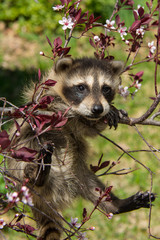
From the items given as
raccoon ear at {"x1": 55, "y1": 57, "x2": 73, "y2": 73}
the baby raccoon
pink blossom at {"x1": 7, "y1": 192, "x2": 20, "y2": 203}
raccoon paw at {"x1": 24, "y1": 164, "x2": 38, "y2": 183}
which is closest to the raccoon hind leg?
the baby raccoon

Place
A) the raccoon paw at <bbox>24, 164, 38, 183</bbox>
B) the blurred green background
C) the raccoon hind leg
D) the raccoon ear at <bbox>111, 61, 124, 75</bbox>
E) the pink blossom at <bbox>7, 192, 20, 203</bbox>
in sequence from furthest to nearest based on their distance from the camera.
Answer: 1. the blurred green background
2. the raccoon ear at <bbox>111, 61, 124, 75</bbox>
3. the raccoon hind leg
4. the raccoon paw at <bbox>24, 164, 38, 183</bbox>
5. the pink blossom at <bbox>7, 192, 20, 203</bbox>

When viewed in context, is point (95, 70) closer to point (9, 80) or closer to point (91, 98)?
point (91, 98)

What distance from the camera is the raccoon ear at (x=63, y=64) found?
9.98 feet

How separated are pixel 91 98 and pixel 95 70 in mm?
338

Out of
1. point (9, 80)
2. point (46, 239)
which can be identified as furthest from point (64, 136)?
point (9, 80)

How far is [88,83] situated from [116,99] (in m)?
2.13

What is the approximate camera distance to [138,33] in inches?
101

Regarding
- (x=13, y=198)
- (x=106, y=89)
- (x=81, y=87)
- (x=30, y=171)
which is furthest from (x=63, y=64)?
(x=13, y=198)

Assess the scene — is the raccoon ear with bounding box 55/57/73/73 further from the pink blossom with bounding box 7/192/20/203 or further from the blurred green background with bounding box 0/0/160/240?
the pink blossom with bounding box 7/192/20/203

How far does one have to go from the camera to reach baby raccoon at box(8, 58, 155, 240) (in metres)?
2.88

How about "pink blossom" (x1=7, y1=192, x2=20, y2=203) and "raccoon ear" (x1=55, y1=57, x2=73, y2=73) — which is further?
"raccoon ear" (x1=55, y1=57, x2=73, y2=73)

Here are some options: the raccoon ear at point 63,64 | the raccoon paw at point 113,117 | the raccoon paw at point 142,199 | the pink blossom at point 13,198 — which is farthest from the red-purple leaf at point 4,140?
the raccoon paw at point 142,199

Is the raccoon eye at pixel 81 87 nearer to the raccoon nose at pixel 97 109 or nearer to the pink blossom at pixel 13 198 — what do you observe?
the raccoon nose at pixel 97 109

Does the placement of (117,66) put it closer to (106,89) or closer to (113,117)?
(106,89)
